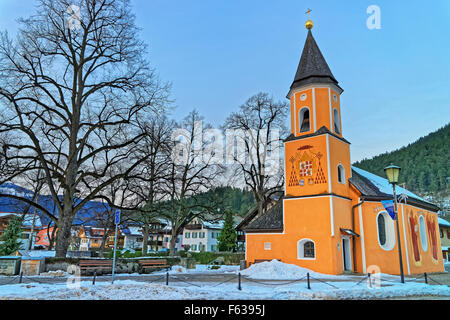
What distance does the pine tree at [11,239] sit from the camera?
30.8m

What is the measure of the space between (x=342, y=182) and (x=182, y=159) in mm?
14461

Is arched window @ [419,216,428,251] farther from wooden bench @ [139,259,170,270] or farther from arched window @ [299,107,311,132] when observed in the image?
wooden bench @ [139,259,170,270]

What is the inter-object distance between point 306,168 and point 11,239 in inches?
1131

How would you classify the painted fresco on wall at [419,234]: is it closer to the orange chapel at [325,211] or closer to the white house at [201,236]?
the orange chapel at [325,211]

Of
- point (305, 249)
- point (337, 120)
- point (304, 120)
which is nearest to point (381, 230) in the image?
point (305, 249)

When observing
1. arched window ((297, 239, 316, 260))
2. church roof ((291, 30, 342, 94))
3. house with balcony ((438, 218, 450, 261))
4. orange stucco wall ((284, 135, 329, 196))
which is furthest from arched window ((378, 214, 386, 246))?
house with balcony ((438, 218, 450, 261))

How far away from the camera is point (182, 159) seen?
30031 millimetres

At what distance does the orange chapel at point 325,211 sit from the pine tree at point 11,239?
23.8 meters

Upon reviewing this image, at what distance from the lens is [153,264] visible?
19.4 m

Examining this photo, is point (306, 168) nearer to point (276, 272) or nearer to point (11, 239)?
point (276, 272)

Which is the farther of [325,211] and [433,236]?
[433,236]

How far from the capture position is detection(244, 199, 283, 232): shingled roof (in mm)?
21906

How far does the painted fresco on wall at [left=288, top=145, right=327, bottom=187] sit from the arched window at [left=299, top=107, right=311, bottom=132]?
1.67 metres
